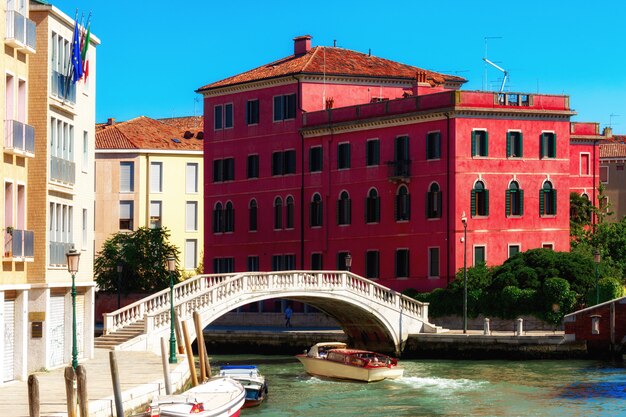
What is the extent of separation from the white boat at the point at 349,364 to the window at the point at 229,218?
69.3ft

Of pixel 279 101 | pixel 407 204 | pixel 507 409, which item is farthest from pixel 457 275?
pixel 507 409

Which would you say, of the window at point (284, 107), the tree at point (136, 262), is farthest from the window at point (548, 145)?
the tree at point (136, 262)

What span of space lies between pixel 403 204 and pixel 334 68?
841 centimetres

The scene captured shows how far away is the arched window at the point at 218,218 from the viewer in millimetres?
71625

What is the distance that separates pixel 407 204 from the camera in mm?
62375

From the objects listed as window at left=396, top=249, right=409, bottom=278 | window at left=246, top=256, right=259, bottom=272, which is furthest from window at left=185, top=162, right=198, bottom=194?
window at left=396, top=249, right=409, bottom=278

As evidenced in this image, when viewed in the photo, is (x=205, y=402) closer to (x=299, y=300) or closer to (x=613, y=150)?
(x=299, y=300)

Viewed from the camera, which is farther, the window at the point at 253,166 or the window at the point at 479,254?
the window at the point at 253,166

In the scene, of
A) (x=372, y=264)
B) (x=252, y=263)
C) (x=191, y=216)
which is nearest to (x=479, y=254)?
(x=372, y=264)

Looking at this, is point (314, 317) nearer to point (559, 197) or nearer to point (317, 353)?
point (559, 197)

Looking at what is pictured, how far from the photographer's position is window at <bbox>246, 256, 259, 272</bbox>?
69.5 meters

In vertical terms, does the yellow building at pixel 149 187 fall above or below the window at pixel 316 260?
above

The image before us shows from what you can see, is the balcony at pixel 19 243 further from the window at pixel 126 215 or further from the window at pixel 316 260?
the window at pixel 126 215

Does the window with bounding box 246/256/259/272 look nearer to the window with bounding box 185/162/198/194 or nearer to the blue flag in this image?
the window with bounding box 185/162/198/194
